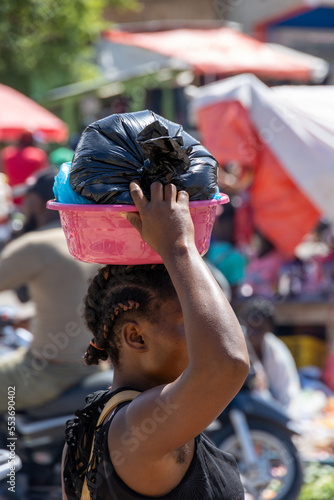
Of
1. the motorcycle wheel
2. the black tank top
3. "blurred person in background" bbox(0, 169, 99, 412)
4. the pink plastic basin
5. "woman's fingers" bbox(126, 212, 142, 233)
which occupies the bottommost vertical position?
the motorcycle wheel

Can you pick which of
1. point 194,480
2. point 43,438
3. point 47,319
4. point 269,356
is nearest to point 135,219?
point 194,480

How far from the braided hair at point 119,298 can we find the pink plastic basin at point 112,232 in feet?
0.13

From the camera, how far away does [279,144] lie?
5168 mm

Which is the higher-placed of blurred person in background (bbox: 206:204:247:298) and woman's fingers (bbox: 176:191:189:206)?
woman's fingers (bbox: 176:191:189:206)

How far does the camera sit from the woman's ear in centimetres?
140

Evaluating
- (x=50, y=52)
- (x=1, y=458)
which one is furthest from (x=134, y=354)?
(x=50, y=52)

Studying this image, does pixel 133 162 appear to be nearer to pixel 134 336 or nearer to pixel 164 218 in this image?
pixel 164 218

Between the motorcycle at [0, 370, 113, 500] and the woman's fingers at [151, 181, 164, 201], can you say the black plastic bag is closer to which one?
the woman's fingers at [151, 181, 164, 201]

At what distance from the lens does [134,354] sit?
143cm

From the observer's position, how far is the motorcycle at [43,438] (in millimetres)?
3244

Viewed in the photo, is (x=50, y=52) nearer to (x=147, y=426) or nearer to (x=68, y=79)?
(x=68, y=79)

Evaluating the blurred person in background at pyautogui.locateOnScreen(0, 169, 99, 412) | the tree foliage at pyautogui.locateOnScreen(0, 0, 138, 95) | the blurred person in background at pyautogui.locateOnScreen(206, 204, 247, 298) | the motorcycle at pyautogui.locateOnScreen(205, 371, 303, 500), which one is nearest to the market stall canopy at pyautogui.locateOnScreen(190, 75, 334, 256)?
the blurred person in background at pyautogui.locateOnScreen(206, 204, 247, 298)

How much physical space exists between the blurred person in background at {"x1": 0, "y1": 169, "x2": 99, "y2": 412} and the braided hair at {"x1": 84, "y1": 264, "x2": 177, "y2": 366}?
1.70m

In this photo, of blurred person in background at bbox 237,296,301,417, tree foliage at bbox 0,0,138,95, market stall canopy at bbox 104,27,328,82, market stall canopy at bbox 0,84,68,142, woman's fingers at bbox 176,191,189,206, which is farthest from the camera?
market stall canopy at bbox 104,27,328,82
